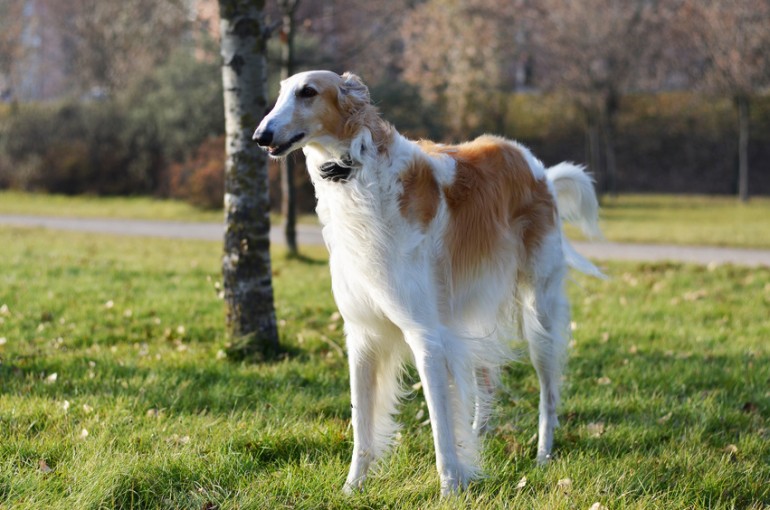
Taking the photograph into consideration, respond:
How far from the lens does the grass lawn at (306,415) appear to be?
129 inches

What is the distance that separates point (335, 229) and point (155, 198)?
21178mm

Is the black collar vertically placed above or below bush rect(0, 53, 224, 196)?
below

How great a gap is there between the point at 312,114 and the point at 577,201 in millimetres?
2349

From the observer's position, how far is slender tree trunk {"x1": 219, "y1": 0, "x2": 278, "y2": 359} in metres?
5.21

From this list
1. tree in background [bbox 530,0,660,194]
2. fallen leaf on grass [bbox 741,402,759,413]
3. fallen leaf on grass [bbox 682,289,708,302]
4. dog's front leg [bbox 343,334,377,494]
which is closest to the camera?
dog's front leg [bbox 343,334,377,494]

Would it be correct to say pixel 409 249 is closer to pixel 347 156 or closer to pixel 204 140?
pixel 347 156

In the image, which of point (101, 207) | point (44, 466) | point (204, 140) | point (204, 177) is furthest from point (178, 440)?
point (204, 140)

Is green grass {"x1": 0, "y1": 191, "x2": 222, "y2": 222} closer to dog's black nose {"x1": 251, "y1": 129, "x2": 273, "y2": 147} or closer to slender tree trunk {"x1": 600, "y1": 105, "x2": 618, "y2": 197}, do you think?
slender tree trunk {"x1": 600, "y1": 105, "x2": 618, "y2": 197}

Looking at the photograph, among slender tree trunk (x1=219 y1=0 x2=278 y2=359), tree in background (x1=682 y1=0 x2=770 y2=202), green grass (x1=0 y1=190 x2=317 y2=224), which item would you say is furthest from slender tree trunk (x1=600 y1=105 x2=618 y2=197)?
slender tree trunk (x1=219 y1=0 x2=278 y2=359)

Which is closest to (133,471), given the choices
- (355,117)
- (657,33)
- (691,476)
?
(355,117)

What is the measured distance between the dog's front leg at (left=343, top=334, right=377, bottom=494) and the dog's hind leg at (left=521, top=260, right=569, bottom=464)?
3.50 ft

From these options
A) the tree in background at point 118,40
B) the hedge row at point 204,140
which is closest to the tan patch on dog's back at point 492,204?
the hedge row at point 204,140

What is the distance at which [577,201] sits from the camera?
15.8ft

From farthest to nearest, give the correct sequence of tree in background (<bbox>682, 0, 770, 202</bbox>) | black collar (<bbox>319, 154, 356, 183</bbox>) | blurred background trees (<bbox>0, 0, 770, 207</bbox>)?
tree in background (<bbox>682, 0, 770, 202</bbox>) → blurred background trees (<bbox>0, 0, 770, 207</bbox>) → black collar (<bbox>319, 154, 356, 183</bbox>)
